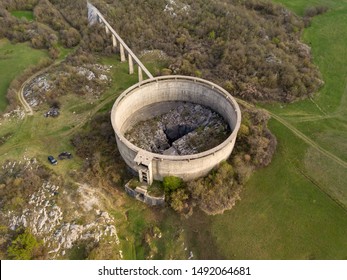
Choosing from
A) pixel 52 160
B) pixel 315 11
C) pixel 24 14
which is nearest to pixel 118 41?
pixel 52 160

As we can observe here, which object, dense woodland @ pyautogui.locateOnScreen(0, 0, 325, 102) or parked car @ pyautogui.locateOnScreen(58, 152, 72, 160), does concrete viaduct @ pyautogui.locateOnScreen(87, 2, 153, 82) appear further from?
parked car @ pyautogui.locateOnScreen(58, 152, 72, 160)

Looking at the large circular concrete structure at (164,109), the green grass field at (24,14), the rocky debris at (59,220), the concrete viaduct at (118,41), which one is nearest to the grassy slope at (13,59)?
the green grass field at (24,14)

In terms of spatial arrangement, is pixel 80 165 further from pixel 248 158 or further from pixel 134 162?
pixel 248 158

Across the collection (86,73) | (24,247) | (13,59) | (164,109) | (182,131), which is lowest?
(182,131)

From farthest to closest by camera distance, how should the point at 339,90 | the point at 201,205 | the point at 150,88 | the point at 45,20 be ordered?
the point at 45,20 < the point at 339,90 < the point at 150,88 < the point at 201,205

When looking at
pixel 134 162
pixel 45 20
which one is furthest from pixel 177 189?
pixel 45 20

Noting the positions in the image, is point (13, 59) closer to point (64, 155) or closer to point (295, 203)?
point (64, 155)

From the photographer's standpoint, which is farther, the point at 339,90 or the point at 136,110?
the point at 339,90
